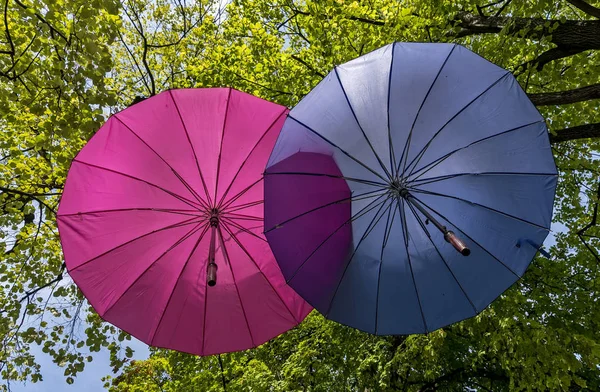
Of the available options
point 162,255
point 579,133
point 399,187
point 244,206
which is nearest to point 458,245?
point 399,187

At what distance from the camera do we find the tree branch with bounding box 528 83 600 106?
14.9ft

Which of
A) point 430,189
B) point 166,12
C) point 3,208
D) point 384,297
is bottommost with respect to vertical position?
point 384,297

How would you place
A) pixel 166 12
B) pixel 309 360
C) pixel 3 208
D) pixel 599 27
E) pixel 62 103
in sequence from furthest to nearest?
pixel 166 12
pixel 309 360
pixel 3 208
pixel 599 27
pixel 62 103

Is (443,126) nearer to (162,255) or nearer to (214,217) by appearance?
(214,217)

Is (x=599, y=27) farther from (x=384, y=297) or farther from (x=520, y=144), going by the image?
(x=384, y=297)

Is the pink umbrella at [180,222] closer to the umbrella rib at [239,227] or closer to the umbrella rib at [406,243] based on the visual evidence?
the umbrella rib at [239,227]

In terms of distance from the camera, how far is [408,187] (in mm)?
2973

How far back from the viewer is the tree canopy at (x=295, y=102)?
4180 millimetres

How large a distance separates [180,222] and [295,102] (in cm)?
330

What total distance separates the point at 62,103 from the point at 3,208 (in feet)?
9.58

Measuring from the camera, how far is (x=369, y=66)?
2.85m

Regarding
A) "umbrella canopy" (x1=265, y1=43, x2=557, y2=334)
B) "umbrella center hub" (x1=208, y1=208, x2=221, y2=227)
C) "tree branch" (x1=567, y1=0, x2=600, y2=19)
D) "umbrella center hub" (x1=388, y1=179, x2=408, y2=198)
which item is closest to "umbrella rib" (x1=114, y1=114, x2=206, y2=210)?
"umbrella center hub" (x1=208, y1=208, x2=221, y2=227)

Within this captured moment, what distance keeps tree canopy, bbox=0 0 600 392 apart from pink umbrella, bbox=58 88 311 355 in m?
1.06

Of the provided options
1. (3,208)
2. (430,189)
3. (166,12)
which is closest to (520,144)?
(430,189)
